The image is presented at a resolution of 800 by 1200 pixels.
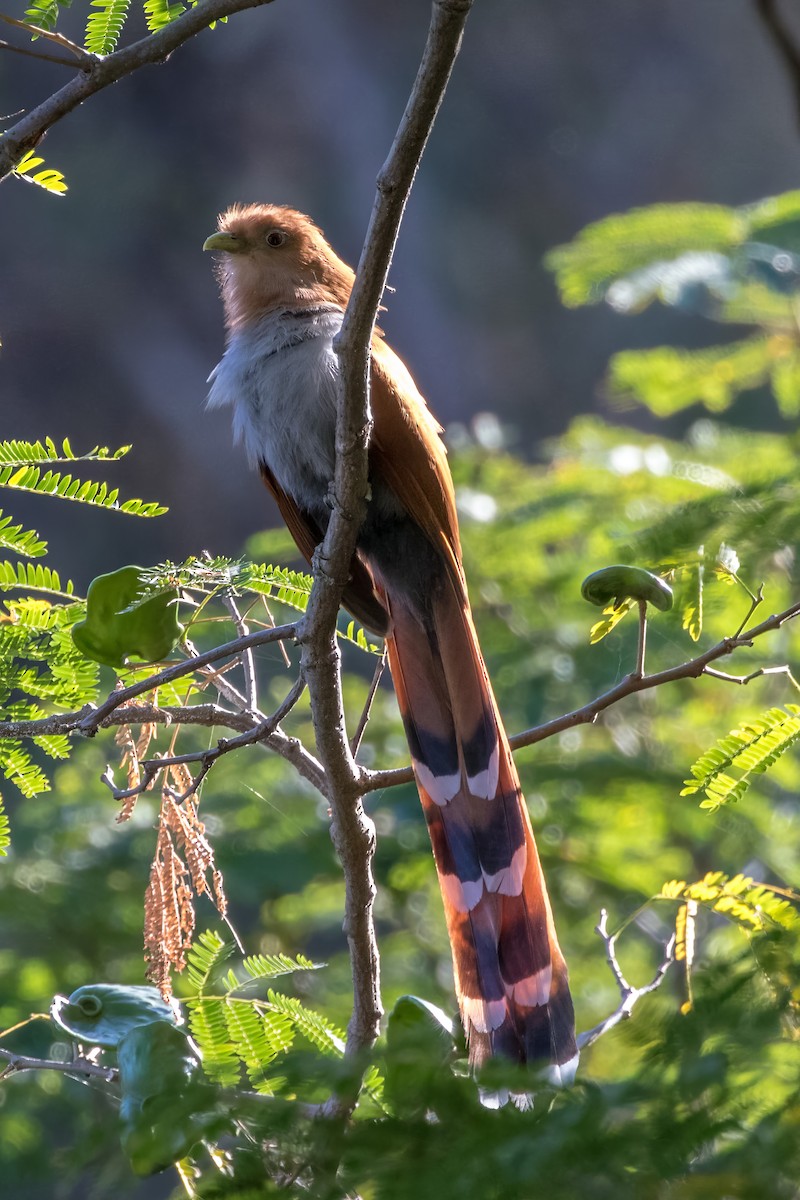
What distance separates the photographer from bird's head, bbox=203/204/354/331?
2902 mm

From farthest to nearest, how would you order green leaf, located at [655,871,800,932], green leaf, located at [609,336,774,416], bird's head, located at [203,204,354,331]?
green leaf, located at [609,336,774,416] < bird's head, located at [203,204,354,331] < green leaf, located at [655,871,800,932]

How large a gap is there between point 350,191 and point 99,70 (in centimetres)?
912

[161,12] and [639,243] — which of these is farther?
[639,243]

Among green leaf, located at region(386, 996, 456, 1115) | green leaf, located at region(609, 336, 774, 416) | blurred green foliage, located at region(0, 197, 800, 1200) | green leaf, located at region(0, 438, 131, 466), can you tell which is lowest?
blurred green foliage, located at region(0, 197, 800, 1200)

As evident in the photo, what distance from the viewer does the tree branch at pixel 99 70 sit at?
1587 mm

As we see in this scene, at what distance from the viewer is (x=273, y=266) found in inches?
116

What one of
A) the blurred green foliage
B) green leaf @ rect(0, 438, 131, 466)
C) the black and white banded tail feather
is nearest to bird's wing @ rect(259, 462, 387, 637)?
the black and white banded tail feather

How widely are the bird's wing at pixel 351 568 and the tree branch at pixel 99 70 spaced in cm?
114

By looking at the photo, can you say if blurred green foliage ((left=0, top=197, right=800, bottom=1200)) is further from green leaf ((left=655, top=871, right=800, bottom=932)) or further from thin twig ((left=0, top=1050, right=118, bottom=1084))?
thin twig ((left=0, top=1050, right=118, bottom=1084))

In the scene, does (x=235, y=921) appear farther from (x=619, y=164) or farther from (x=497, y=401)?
(x=619, y=164)

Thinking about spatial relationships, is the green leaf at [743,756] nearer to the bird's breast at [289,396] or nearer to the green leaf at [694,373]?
the bird's breast at [289,396]

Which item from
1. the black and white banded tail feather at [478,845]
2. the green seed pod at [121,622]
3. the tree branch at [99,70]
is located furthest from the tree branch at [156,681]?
the tree branch at [99,70]

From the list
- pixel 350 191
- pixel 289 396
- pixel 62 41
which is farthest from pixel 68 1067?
pixel 350 191

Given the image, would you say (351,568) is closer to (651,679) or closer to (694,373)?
(651,679)
